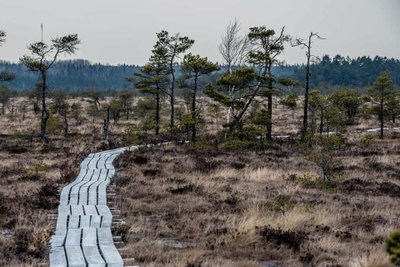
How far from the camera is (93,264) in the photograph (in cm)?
763

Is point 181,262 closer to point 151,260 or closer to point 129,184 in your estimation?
point 151,260

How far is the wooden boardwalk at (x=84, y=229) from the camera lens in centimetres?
796

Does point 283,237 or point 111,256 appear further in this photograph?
point 283,237

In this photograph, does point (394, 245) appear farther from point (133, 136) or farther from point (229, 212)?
point (133, 136)

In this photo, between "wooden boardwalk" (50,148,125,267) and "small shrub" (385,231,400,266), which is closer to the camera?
"small shrub" (385,231,400,266)

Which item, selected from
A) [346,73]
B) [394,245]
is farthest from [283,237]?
[346,73]

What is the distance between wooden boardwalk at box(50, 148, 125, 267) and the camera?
796cm

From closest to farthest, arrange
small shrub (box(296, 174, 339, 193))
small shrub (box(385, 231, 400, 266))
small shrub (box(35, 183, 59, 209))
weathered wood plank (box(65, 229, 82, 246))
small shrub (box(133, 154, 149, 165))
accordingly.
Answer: small shrub (box(385, 231, 400, 266)), weathered wood plank (box(65, 229, 82, 246)), small shrub (box(35, 183, 59, 209)), small shrub (box(296, 174, 339, 193)), small shrub (box(133, 154, 149, 165))

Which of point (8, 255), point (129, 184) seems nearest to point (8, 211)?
point (8, 255)

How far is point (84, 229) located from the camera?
990 centimetres

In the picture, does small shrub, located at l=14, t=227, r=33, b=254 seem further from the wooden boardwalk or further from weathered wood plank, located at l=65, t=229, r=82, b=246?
weathered wood plank, located at l=65, t=229, r=82, b=246

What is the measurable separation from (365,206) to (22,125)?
45.4 meters

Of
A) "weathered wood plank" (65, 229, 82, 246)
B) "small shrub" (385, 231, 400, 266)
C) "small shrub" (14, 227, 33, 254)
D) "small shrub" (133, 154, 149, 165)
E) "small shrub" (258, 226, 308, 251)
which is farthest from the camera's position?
"small shrub" (133, 154, 149, 165)

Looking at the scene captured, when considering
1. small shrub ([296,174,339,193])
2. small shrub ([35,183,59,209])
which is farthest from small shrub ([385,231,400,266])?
small shrub ([296,174,339,193])
